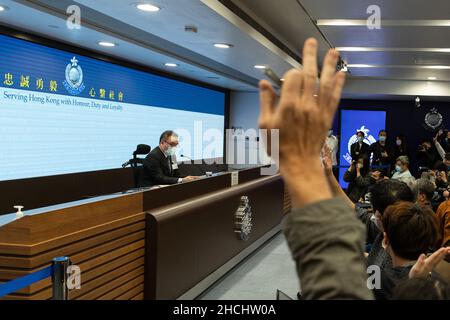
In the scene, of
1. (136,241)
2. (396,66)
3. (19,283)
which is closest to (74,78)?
(136,241)

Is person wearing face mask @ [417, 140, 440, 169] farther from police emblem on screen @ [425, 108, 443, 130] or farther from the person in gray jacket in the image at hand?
the person in gray jacket

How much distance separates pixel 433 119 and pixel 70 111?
1066cm

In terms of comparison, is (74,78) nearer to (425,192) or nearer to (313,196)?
(425,192)

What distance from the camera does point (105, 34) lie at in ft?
19.4

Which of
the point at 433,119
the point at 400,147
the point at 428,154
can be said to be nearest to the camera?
the point at 428,154

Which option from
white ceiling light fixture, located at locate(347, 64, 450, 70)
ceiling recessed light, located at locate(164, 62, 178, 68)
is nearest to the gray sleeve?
ceiling recessed light, located at locate(164, 62, 178, 68)

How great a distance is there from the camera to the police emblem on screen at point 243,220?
546 centimetres

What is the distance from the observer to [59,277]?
2.21m

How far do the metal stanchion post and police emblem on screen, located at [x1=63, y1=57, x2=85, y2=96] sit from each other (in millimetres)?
4784

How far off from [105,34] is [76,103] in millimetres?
1273

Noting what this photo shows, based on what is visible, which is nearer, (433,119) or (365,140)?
(365,140)

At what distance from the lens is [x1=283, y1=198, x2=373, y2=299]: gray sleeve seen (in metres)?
0.67
